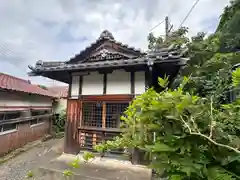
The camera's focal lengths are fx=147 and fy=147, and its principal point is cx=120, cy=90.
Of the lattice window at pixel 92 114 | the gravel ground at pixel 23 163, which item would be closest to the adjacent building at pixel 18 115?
the gravel ground at pixel 23 163

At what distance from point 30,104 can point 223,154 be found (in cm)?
926

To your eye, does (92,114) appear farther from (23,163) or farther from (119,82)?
(23,163)

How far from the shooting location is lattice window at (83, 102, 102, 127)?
→ 541cm

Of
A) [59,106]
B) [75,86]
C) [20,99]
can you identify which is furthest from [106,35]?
[59,106]

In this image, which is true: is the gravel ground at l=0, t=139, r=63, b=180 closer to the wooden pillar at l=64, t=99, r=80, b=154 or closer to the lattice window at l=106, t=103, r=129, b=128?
the wooden pillar at l=64, t=99, r=80, b=154

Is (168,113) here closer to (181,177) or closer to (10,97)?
(181,177)

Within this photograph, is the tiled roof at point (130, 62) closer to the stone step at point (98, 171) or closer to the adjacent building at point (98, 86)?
the adjacent building at point (98, 86)

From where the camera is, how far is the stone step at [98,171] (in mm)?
3834

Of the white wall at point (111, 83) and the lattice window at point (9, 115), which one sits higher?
the white wall at point (111, 83)

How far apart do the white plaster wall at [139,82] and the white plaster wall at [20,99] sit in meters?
5.63

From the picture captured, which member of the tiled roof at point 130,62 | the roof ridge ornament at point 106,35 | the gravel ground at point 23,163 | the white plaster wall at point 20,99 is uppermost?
the roof ridge ornament at point 106,35

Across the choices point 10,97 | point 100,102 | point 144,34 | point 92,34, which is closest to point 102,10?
point 92,34

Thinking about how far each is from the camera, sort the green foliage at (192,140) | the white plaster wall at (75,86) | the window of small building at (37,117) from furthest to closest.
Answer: the window of small building at (37,117) < the white plaster wall at (75,86) < the green foliage at (192,140)

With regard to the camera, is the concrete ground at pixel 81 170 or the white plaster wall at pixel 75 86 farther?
the white plaster wall at pixel 75 86
